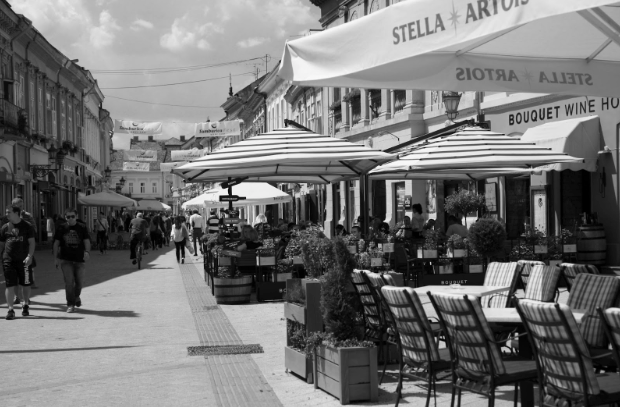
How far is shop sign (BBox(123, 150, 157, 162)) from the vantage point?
51.1m

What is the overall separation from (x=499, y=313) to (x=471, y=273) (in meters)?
7.03

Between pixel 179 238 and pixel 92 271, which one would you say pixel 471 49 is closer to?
pixel 92 271

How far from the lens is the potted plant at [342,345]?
667cm

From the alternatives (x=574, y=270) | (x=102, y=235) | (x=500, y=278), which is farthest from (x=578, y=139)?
(x=102, y=235)

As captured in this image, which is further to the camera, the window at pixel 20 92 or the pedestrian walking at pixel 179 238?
the window at pixel 20 92

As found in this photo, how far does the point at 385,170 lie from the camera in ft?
46.8

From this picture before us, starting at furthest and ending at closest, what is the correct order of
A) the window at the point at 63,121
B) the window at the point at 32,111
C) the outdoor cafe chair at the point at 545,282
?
the window at the point at 63,121
the window at the point at 32,111
the outdoor cafe chair at the point at 545,282

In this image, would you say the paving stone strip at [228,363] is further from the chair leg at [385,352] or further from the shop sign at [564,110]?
the shop sign at [564,110]

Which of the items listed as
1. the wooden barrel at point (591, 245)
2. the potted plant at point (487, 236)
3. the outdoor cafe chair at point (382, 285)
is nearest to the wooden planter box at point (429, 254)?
the potted plant at point (487, 236)

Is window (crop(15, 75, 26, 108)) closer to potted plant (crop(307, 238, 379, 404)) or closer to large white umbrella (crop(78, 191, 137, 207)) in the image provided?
large white umbrella (crop(78, 191, 137, 207))

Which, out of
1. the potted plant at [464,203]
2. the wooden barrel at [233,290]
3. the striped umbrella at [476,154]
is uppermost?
the striped umbrella at [476,154]

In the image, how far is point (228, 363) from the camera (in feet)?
28.7

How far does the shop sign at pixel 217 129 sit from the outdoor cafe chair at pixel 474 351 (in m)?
37.8

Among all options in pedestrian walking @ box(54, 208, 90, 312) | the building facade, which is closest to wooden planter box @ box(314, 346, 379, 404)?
pedestrian walking @ box(54, 208, 90, 312)
